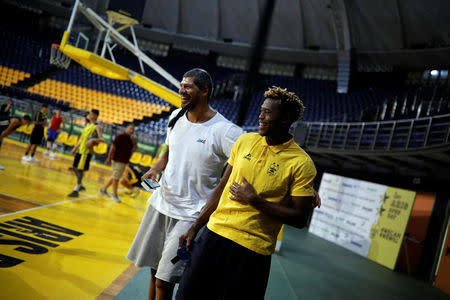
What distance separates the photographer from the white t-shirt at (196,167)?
2.45m

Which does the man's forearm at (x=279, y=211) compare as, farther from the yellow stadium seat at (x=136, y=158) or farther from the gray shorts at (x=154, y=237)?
the yellow stadium seat at (x=136, y=158)

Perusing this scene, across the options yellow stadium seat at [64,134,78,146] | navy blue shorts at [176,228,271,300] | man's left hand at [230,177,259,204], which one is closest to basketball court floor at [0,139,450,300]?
navy blue shorts at [176,228,271,300]

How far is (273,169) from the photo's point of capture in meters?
1.97

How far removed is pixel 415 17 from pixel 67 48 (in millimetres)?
17369

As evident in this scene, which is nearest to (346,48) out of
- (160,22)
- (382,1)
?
(382,1)

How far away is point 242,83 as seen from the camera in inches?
985

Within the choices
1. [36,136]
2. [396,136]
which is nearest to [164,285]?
[36,136]

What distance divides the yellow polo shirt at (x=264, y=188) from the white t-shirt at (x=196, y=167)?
0.39 m

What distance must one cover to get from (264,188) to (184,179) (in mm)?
701

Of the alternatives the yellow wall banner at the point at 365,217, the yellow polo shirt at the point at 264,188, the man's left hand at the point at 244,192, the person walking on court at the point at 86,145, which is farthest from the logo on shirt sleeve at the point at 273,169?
the yellow wall banner at the point at 365,217

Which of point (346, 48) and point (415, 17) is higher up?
point (415, 17)

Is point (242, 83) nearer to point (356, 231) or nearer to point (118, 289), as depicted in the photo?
point (356, 231)

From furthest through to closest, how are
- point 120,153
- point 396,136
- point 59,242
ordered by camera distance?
1. point 396,136
2. point 120,153
3. point 59,242

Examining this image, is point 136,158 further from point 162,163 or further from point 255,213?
point 255,213
